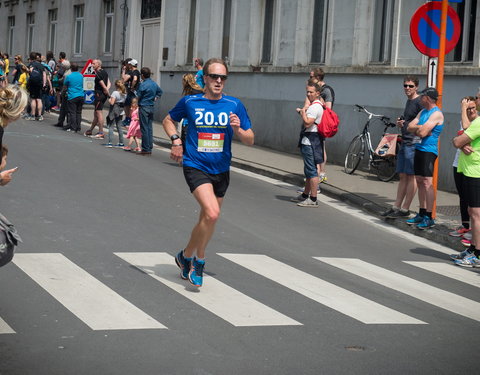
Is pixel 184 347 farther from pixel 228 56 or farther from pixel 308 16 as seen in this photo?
pixel 228 56

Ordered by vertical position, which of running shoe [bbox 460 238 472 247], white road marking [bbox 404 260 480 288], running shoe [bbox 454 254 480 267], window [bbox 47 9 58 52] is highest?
window [bbox 47 9 58 52]

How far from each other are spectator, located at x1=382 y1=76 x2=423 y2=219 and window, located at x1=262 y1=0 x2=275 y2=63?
11.2 m

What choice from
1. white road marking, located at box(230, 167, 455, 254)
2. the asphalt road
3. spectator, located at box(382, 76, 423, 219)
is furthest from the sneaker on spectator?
spectator, located at box(382, 76, 423, 219)

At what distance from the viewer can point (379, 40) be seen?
19.7 m

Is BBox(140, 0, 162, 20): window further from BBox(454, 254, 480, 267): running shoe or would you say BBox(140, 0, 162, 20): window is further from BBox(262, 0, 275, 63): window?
BBox(454, 254, 480, 267): running shoe

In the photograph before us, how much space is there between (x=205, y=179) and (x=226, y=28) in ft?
61.8

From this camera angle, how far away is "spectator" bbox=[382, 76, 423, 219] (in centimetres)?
1282

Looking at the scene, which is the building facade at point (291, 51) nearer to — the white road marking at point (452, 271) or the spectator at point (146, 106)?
the spectator at point (146, 106)

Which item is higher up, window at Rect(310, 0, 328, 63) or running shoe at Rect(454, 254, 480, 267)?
window at Rect(310, 0, 328, 63)

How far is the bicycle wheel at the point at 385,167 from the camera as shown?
1741 centimetres

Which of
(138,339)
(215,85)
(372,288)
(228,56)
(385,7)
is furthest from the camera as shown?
(228,56)

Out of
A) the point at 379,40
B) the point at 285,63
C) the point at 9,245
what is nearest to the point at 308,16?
the point at 285,63

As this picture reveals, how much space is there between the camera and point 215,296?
7832 millimetres

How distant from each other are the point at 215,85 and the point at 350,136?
1164cm
